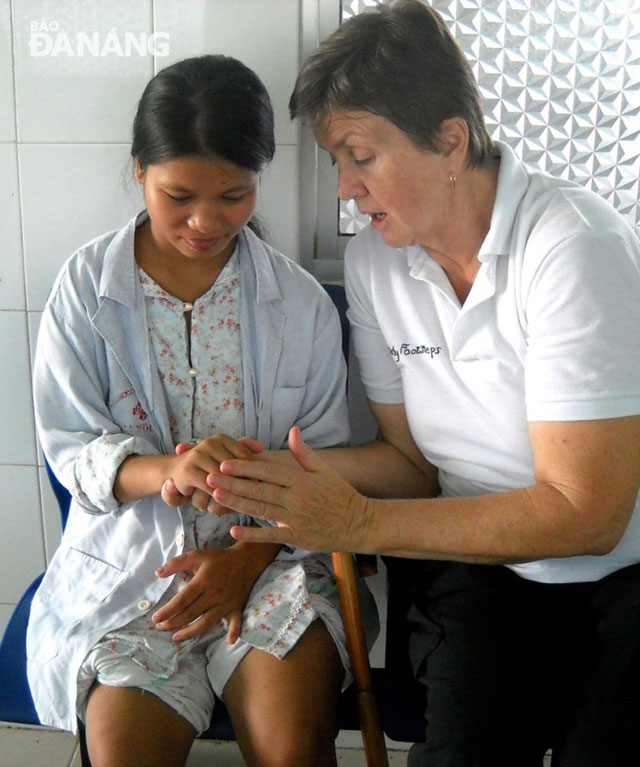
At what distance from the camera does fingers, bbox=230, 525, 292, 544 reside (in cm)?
136

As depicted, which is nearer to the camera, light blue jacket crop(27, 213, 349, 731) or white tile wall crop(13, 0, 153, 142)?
light blue jacket crop(27, 213, 349, 731)

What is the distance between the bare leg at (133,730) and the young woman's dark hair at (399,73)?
104 centimetres

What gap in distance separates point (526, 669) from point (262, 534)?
1.51ft

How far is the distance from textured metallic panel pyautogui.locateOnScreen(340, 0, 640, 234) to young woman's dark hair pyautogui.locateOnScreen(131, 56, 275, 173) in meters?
0.57

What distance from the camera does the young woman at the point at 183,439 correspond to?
1.42m

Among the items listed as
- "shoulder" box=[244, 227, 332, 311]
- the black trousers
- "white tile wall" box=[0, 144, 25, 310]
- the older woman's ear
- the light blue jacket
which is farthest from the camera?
"white tile wall" box=[0, 144, 25, 310]

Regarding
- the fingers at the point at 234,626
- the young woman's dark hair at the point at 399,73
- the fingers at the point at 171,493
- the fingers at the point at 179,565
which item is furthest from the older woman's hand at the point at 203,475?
the young woman's dark hair at the point at 399,73

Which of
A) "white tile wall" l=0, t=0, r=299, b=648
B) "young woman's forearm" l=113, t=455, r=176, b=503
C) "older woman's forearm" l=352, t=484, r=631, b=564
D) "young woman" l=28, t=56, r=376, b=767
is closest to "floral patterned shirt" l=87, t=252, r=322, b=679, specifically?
"young woman" l=28, t=56, r=376, b=767

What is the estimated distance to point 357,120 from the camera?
4.67ft

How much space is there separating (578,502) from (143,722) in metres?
0.78

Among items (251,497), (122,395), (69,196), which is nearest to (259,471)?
(251,497)

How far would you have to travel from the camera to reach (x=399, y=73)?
1.39m

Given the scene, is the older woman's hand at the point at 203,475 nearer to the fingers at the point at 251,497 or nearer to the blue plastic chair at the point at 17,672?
the fingers at the point at 251,497

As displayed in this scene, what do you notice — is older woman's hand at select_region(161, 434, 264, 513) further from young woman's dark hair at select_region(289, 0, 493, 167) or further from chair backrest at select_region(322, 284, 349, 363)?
young woman's dark hair at select_region(289, 0, 493, 167)
